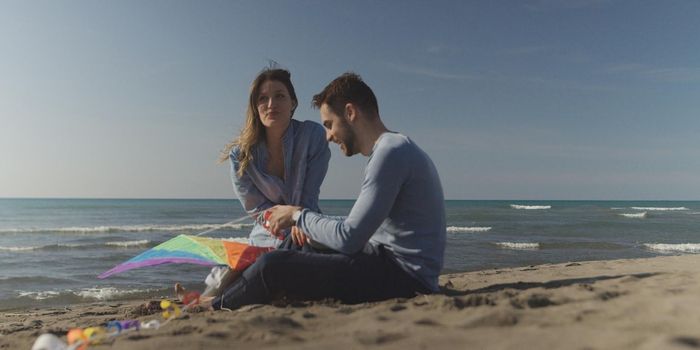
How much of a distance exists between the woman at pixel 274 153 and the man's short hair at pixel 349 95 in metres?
1.18

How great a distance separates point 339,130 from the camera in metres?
2.96

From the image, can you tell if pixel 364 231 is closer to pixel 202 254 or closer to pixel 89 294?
pixel 202 254

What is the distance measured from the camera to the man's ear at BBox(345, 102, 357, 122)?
2877mm

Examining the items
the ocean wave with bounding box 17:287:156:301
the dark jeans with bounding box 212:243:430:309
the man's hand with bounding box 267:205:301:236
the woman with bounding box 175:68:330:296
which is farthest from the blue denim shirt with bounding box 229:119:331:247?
the ocean wave with bounding box 17:287:156:301

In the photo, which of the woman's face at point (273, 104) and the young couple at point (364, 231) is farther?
the woman's face at point (273, 104)

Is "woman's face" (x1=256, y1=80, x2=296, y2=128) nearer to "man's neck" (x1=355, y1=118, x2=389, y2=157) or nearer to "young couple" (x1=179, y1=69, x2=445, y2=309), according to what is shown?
"young couple" (x1=179, y1=69, x2=445, y2=309)

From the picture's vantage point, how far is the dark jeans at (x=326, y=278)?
9.57 feet

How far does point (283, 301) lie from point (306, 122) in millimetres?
1781

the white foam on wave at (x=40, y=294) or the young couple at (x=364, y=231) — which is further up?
the young couple at (x=364, y=231)

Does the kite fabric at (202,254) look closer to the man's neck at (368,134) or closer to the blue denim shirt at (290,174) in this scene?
the blue denim shirt at (290,174)

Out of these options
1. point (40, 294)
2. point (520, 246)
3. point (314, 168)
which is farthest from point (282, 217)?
point (520, 246)

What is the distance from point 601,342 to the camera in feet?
6.23

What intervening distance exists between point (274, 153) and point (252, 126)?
0.30 m

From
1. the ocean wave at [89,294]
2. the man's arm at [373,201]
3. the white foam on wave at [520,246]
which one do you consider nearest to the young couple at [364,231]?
the man's arm at [373,201]
